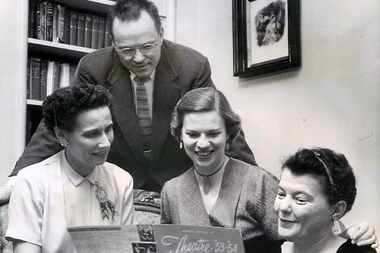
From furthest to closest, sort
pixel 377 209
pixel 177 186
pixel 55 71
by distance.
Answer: pixel 55 71, pixel 177 186, pixel 377 209

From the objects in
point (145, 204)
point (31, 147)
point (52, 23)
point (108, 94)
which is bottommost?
point (145, 204)

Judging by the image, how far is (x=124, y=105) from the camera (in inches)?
43.9

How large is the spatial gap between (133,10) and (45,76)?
0.25 m

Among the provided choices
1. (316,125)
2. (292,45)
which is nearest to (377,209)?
(316,125)

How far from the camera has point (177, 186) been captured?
107 centimetres

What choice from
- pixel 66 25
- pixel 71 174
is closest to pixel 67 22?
pixel 66 25

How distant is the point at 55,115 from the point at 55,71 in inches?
7.1

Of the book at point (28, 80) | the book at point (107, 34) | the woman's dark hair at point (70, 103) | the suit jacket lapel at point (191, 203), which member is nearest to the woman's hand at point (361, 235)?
the suit jacket lapel at point (191, 203)

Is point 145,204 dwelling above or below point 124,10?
below

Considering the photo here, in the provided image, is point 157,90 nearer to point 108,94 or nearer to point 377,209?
point 108,94

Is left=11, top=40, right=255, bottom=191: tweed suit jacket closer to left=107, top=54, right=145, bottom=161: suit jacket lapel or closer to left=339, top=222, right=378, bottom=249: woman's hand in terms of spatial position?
left=107, top=54, right=145, bottom=161: suit jacket lapel

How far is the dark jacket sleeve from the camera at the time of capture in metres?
1.09

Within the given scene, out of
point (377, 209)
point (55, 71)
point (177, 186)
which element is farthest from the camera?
point (55, 71)

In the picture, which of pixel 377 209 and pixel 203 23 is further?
pixel 203 23
